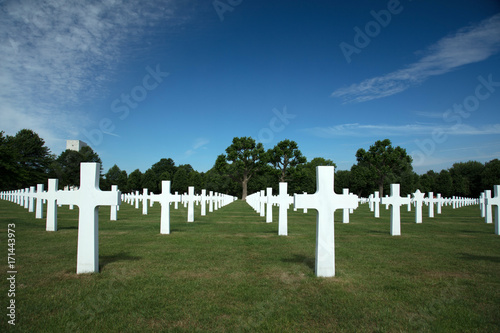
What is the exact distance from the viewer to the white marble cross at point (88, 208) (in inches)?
236

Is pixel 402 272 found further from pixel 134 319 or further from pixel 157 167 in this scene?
pixel 157 167

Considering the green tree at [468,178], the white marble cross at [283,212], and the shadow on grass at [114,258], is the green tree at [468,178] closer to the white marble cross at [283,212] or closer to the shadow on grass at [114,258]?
the white marble cross at [283,212]

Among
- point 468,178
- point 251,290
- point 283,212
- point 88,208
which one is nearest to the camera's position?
point 251,290

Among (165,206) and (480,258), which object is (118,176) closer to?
(165,206)

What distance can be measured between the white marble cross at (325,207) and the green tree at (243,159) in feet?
184

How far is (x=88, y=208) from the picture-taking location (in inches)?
245

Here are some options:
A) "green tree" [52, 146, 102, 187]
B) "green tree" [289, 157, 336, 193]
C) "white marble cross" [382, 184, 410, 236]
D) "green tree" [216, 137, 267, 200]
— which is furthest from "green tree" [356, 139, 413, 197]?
"green tree" [52, 146, 102, 187]

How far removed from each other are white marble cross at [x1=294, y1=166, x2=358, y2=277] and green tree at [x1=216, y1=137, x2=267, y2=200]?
5609cm

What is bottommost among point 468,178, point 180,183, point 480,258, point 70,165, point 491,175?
point 480,258

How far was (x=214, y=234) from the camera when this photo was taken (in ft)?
37.2

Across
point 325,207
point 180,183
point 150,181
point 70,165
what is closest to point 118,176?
point 150,181

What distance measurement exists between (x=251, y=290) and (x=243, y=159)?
58.7m

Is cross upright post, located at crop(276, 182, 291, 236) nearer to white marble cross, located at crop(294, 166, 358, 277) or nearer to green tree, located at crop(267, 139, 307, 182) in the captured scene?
white marble cross, located at crop(294, 166, 358, 277)

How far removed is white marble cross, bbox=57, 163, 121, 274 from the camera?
599 centimetres
